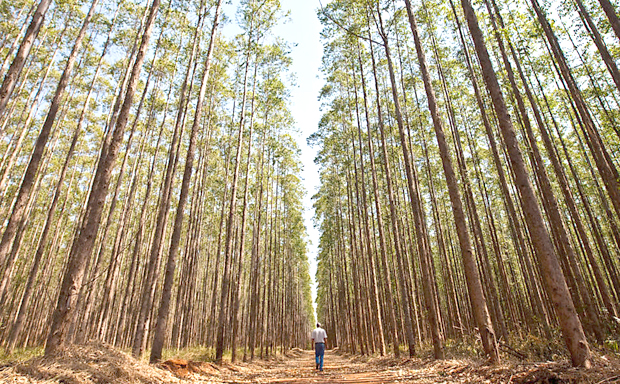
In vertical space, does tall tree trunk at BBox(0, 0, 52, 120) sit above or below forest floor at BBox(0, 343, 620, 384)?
above

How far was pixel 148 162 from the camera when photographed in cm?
1733

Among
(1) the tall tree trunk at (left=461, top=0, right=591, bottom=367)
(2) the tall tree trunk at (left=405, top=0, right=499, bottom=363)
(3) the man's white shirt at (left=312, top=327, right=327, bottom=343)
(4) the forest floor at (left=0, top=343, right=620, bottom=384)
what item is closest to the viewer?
(4) the forest floor at (left=0, top=343, right=620, bottom=384)

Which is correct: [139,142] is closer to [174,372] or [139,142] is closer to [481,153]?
[174,372]

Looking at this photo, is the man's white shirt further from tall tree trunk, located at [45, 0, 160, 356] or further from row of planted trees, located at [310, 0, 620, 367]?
tall tree trunk, located at [45, 0, 160, 356]

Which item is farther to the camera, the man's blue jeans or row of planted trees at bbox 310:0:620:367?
the man's blue jeans

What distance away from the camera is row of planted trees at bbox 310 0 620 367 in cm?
579

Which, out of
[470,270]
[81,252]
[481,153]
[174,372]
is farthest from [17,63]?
[481,153]

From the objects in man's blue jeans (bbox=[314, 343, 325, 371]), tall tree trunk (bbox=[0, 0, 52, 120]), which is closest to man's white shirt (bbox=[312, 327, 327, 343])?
man's blue jeans (bbox=[314, 343, 325, 371])

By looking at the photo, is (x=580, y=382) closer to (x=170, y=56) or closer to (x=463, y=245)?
(x=463, y=245)

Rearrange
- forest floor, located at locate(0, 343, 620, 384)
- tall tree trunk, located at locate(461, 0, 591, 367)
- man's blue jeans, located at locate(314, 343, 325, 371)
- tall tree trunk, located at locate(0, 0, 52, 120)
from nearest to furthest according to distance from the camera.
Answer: forest floor, located at locate(0, 343, 620, 384), tall tree trunk, located at locate(461, 0, 591, 367), tall tree trunk, located at locate(0, 0, 52, 120), man's blue jeans, located at locate(314, 343, 325, 371)

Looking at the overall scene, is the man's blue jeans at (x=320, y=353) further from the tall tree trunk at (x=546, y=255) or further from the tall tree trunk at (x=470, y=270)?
the tall tree trunk at (x=546, y=255)

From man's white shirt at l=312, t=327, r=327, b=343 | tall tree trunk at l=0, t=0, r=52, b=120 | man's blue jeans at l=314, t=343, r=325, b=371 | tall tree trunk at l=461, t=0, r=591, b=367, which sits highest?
tall tree trunk at l=0, t=0, r=52, b=120

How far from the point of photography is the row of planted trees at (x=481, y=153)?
228 inches

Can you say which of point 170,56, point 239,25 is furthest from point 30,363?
point 239,25
